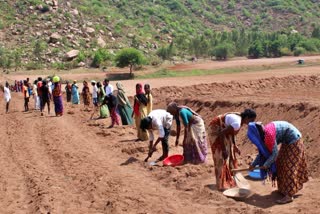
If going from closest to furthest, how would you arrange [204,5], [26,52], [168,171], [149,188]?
[149,188] < [168,171] < [26,52] < [204,5]

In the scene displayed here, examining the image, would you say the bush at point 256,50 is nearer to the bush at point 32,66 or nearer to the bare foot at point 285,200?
the bush at point 32,66

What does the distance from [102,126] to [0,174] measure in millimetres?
5771

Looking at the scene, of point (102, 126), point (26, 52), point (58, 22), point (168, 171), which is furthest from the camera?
point (58, 22)

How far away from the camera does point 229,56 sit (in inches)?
2926

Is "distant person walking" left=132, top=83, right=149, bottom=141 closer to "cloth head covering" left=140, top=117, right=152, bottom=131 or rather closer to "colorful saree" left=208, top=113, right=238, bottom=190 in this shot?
"cloth head covering" left=140, top=117, right=152, bottom=131

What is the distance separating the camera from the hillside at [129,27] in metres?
60.5

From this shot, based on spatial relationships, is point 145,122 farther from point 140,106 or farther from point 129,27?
point 129,27

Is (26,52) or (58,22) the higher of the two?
(58,22)

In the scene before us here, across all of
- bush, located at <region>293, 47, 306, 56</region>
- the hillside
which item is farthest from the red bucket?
bush, located at <region>293, 47, 306, 56</region>

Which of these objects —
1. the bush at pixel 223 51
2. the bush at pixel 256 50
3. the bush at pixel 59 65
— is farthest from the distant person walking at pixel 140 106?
the bush at pixel 256 50

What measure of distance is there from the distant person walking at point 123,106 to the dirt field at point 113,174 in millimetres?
673

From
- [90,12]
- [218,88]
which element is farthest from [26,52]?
[218,88]

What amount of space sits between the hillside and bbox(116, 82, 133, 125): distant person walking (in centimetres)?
4198

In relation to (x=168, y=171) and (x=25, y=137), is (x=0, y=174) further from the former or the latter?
Answer: (x=25, y=137)
